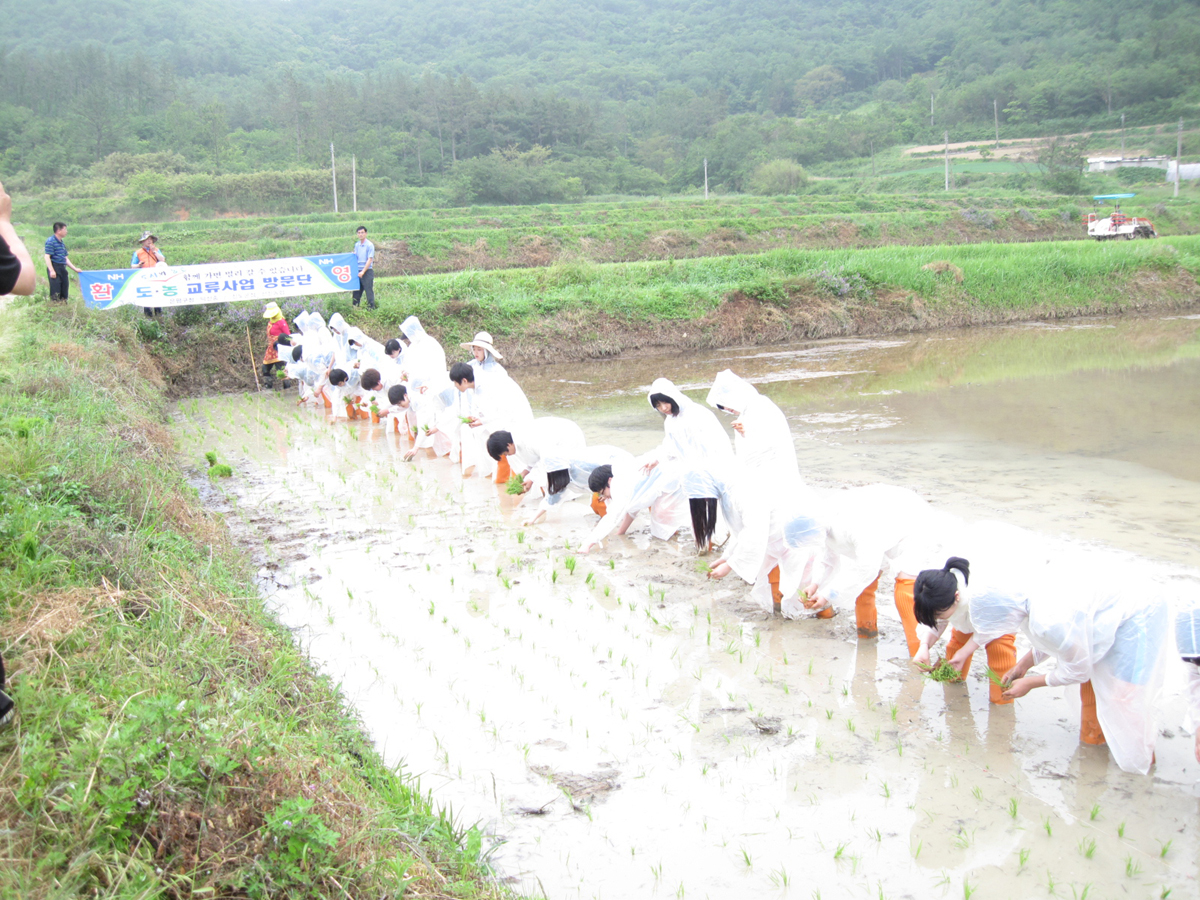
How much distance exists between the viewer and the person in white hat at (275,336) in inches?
510

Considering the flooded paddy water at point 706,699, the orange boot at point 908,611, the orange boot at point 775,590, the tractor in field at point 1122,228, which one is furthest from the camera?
→ the tractor in field at point 1122,228

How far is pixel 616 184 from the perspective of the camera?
2224 inches

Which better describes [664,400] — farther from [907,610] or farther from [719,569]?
[907,610]

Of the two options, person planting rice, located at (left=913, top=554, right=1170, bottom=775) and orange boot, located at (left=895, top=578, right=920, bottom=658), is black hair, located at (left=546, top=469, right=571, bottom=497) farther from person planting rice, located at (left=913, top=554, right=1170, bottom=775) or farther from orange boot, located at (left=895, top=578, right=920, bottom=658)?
person planting rice, located at (left=913, top=554, right=1170, bottom=775)

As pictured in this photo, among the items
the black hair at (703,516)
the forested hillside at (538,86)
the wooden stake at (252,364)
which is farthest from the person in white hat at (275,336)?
the forested hillside at (538,86)

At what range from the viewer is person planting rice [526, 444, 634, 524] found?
6676mm

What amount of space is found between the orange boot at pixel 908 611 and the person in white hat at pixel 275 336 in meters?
10.6

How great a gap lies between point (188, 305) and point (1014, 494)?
40.1 ft

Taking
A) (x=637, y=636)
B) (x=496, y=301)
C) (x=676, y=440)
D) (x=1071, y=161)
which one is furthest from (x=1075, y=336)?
(x=1071, y=161)

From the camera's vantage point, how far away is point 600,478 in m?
6.19

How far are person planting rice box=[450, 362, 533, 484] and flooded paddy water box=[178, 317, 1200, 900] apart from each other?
0.36 meters

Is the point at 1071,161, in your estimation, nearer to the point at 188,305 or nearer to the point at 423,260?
the point at 423,260

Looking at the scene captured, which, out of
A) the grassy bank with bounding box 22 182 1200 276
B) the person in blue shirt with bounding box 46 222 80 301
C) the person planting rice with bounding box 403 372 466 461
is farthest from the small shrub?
the person in blue shirt with bounding box 46 222 80 301

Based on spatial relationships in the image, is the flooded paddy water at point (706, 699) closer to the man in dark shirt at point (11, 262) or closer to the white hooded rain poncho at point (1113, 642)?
the white hooded rain poncho at point (1113, 642)
